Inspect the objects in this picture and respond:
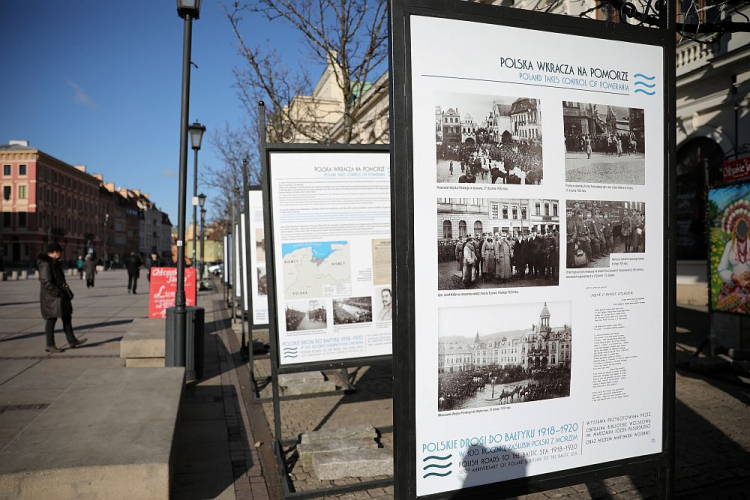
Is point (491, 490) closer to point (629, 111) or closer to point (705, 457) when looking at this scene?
point (629, 111)

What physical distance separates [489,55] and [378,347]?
3504 mm

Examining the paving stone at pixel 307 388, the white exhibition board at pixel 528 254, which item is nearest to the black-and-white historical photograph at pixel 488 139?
the white exhibition board at pixel 528 254

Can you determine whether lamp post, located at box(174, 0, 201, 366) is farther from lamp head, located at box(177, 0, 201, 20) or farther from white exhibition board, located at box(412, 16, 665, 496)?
white exhibition board, located at box(412, 16, 665, 496)

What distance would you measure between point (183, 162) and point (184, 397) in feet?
13.9

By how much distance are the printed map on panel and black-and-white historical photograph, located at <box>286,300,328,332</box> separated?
0.06m

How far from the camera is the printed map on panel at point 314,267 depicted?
5016 mm

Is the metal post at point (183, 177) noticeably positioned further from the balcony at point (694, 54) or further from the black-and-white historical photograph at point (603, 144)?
the balcony at point (694, 54)

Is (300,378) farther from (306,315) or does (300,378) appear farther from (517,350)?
(517,350)

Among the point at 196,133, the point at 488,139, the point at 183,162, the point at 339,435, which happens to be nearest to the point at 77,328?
the point at 196,133

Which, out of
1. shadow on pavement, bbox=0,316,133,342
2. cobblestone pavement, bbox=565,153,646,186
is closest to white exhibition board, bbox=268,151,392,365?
cobblestone pavement, bbox=565,153,646,186

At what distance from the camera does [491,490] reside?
226 centimetres

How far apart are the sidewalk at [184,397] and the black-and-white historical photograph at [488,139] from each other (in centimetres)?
333

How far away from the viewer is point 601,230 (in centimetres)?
243

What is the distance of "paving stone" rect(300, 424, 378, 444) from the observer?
5.18m
